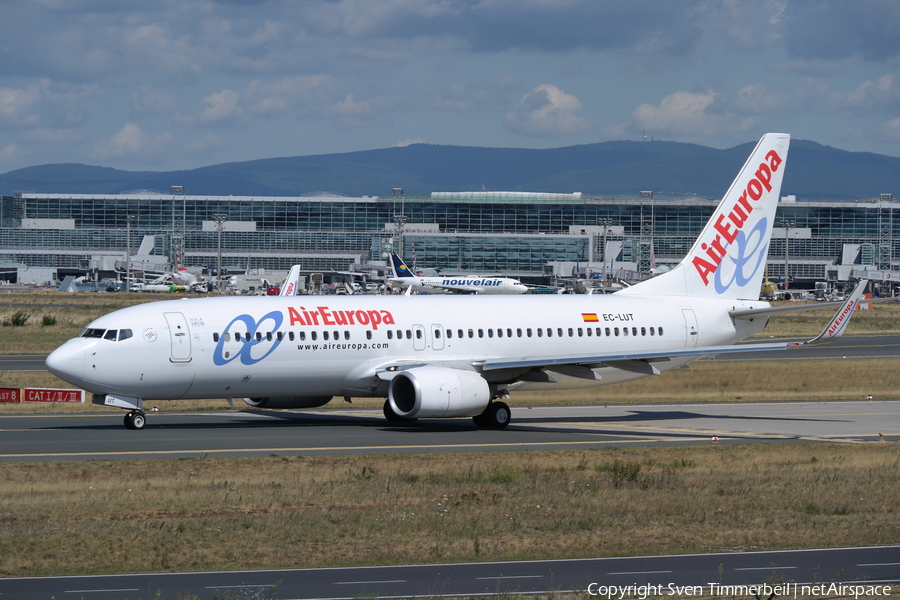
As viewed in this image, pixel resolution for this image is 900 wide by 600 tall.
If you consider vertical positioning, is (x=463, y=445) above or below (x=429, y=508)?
below

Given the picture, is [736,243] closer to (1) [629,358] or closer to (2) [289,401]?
(1) [629,358]

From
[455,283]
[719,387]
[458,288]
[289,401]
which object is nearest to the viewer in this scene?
[289,401]

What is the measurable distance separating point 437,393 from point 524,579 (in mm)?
19474

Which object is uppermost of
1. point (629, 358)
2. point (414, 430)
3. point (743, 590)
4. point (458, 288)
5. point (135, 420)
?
point (458, 288)

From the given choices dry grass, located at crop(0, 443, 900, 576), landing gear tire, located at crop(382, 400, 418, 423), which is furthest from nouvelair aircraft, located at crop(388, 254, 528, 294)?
dry grass, located at crop(0, 443, 900, 576)

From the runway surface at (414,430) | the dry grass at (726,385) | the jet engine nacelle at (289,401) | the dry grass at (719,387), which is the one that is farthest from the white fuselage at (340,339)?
the dry grass at (726,385)

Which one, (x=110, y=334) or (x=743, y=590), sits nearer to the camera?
(x=743, y=590)

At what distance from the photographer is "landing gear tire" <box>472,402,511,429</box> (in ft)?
127

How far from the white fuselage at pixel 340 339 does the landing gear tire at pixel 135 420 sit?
3.24 ft

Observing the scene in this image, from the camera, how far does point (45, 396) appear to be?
152ft

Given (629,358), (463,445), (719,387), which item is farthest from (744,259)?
(463,445)

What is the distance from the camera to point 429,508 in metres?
22.9

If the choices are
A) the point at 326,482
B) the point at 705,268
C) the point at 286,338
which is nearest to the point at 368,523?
the point at 326,482

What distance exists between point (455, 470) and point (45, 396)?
82.2ft
